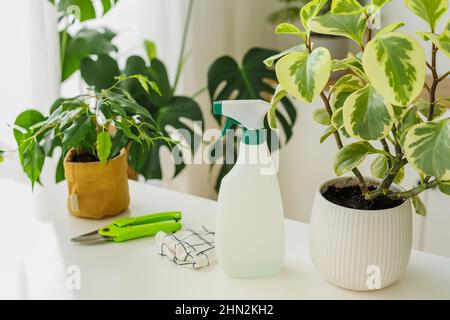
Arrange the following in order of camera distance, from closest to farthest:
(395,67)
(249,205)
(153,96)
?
(395,67), (249,205), (153,96)

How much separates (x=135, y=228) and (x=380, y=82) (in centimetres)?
54

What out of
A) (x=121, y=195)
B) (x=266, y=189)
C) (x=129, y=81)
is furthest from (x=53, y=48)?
(x=266, y=189)

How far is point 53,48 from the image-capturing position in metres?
1.52

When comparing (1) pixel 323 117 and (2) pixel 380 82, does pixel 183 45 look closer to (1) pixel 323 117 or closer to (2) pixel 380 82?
(1) pixel 323 117

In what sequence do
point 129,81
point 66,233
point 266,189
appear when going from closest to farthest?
point 266,189
point 66,233
point 129,81

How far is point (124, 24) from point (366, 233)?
1.25m

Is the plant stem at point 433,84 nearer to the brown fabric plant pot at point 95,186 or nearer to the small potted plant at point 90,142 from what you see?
the small potted plant at point 90,142

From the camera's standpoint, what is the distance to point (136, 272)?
898mm

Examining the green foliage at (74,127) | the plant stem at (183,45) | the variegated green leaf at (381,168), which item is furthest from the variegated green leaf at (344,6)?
the plant stem at (183,45)

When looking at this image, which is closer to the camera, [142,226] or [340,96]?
[340,96]

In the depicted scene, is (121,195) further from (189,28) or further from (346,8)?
(189,28)

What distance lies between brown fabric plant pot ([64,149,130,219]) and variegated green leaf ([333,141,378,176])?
0.44m

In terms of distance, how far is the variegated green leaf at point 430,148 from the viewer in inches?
25.3

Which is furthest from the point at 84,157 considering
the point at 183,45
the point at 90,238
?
the point at 183,45
